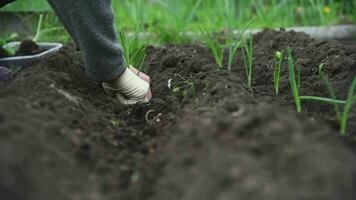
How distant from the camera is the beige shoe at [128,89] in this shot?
70.5 inches

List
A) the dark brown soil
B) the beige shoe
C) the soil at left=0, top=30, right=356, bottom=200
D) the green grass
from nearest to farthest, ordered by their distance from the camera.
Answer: the soil at left=0, top=30, right=356, bottom=200 → the beige shoe → the dark brown soil → the green grass

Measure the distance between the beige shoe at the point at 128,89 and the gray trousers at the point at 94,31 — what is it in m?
0.11

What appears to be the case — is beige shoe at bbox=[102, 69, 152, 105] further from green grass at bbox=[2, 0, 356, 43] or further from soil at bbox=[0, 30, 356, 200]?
green grass at bbox=[2, 0, 356, 43]

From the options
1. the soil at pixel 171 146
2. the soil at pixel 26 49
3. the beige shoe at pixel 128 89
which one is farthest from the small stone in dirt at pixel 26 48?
the beige shoe at pixel 128 89

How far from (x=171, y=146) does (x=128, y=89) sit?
1.97ft


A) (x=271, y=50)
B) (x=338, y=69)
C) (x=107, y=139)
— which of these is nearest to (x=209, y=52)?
(x=271, y=50)

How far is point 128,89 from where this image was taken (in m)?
1.82

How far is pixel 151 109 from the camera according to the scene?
1.78 m

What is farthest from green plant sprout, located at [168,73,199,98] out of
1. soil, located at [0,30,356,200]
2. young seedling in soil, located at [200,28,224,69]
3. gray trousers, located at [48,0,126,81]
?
young seedling in soil, located at [200,28,224,69]

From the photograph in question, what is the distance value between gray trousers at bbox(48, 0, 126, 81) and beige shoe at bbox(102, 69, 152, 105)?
0.11 metres

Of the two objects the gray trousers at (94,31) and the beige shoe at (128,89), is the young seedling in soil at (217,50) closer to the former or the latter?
the beige shoe at (128,89)

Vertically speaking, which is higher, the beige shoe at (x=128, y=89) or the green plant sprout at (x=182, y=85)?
the beige shoe at (x=128, y=89)

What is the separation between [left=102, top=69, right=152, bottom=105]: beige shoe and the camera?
5.88 feet

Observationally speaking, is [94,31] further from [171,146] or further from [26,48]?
[26,48]
